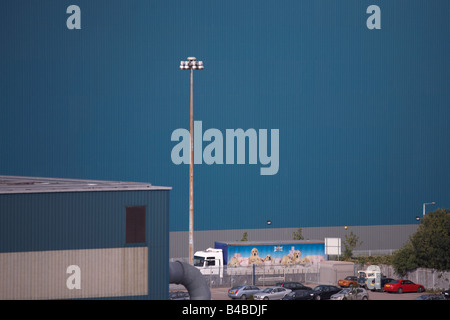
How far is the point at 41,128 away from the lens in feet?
237

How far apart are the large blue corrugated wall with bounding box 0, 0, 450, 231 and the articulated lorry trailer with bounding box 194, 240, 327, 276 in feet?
63.8

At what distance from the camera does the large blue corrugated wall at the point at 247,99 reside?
7269cm

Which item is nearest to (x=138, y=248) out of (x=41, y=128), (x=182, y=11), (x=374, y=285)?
(x=374, y=285)

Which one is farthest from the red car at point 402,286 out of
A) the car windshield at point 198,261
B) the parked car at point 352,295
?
the car windshield at point 198,261

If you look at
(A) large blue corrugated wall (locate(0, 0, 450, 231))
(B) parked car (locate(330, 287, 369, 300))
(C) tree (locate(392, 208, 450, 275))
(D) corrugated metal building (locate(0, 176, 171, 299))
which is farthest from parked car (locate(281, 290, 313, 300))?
(A) large blue corrugated wall (locate(0, 0, 450, 231))

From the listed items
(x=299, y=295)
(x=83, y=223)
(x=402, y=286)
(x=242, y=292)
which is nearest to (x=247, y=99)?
(x=402, y=286)

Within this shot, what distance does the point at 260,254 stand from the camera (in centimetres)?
5575

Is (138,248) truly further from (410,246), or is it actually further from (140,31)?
(140,31)

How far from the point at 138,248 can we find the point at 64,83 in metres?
44.3

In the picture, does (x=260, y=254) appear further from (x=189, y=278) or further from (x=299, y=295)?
(x=189, y=278)

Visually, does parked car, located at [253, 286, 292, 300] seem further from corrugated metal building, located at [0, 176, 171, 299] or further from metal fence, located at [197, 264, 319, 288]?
corrugated metal building, located at [0, 176, 171, 299]

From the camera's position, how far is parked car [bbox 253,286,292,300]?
146 feet

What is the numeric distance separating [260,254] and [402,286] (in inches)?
428

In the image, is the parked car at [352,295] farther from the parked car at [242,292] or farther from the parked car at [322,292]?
the parked car at [242,292]
